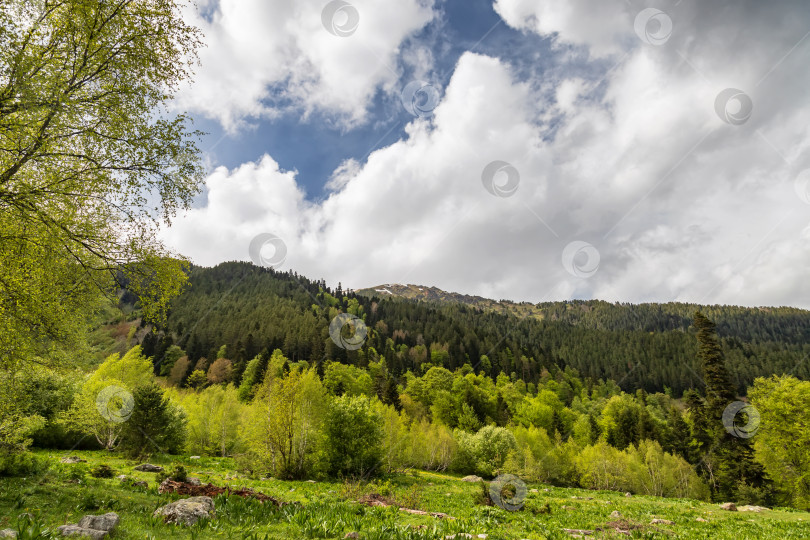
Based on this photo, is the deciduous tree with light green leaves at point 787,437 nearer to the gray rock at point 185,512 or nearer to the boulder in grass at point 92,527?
the gray rock at point 185,512

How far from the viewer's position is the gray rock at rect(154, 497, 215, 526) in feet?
33.2

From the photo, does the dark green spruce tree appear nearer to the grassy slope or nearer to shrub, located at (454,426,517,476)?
the grassy slope

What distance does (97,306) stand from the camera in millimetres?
16219

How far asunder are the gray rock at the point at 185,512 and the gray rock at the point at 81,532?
2451 millimetres

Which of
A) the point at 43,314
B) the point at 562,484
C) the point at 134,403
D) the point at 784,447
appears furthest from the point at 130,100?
the point at 562,484

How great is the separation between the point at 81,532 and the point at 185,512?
337 centimetres

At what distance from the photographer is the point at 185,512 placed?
1042 cm

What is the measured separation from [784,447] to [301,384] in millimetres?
48430

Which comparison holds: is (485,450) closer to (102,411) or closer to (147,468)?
(147,468)

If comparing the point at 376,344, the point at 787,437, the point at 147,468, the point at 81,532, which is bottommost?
the point at 147,468

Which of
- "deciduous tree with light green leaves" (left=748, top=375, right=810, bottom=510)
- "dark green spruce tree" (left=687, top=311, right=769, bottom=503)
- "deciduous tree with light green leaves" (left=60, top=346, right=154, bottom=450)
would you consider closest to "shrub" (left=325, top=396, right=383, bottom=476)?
"deciduous tree with light green leaves" (left=60, top=346, right=154, bottom=450)

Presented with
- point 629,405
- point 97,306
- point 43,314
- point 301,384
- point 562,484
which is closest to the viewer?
point 43,314

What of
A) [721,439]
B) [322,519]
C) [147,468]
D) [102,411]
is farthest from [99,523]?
[721,439]

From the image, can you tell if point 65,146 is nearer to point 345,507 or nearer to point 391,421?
point 345,507
